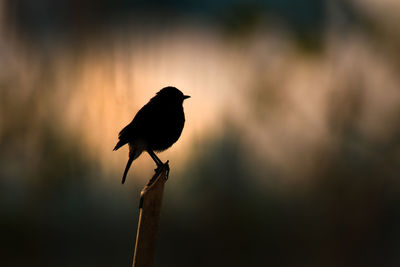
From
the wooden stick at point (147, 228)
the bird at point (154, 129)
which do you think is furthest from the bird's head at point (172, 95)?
the wooden stick at point (147, 228)

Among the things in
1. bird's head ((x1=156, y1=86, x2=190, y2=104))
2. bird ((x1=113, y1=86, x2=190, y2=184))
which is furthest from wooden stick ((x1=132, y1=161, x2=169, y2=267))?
bird's head ((x1=156, y1=86, x2=190, y2=104))

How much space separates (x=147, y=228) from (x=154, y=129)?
2.64m

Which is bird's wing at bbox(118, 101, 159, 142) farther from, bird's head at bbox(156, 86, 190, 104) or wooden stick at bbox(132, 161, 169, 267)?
wooden stick at bbox(132, 161, 169, 267)

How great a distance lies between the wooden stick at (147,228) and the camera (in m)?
2.80

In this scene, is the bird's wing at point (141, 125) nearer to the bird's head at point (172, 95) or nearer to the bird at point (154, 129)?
the bird at point (154, 129)

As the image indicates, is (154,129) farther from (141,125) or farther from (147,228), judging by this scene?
(147,228)

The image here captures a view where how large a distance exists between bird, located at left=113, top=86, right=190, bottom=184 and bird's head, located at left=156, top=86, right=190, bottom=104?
0.34 feet

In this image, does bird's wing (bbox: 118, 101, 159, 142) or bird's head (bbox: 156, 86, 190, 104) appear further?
bird's head (bbox: 156, 86, 190, 104)

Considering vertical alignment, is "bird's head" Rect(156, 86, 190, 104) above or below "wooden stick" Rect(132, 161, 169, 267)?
above

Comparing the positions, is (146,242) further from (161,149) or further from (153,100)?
(153,100)

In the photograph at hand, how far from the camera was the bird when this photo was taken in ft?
17.4

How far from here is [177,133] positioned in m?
5.53

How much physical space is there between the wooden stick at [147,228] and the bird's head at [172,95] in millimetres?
2979

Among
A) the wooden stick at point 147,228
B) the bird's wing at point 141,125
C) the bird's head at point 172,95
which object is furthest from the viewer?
the bird's head at point 172,95
